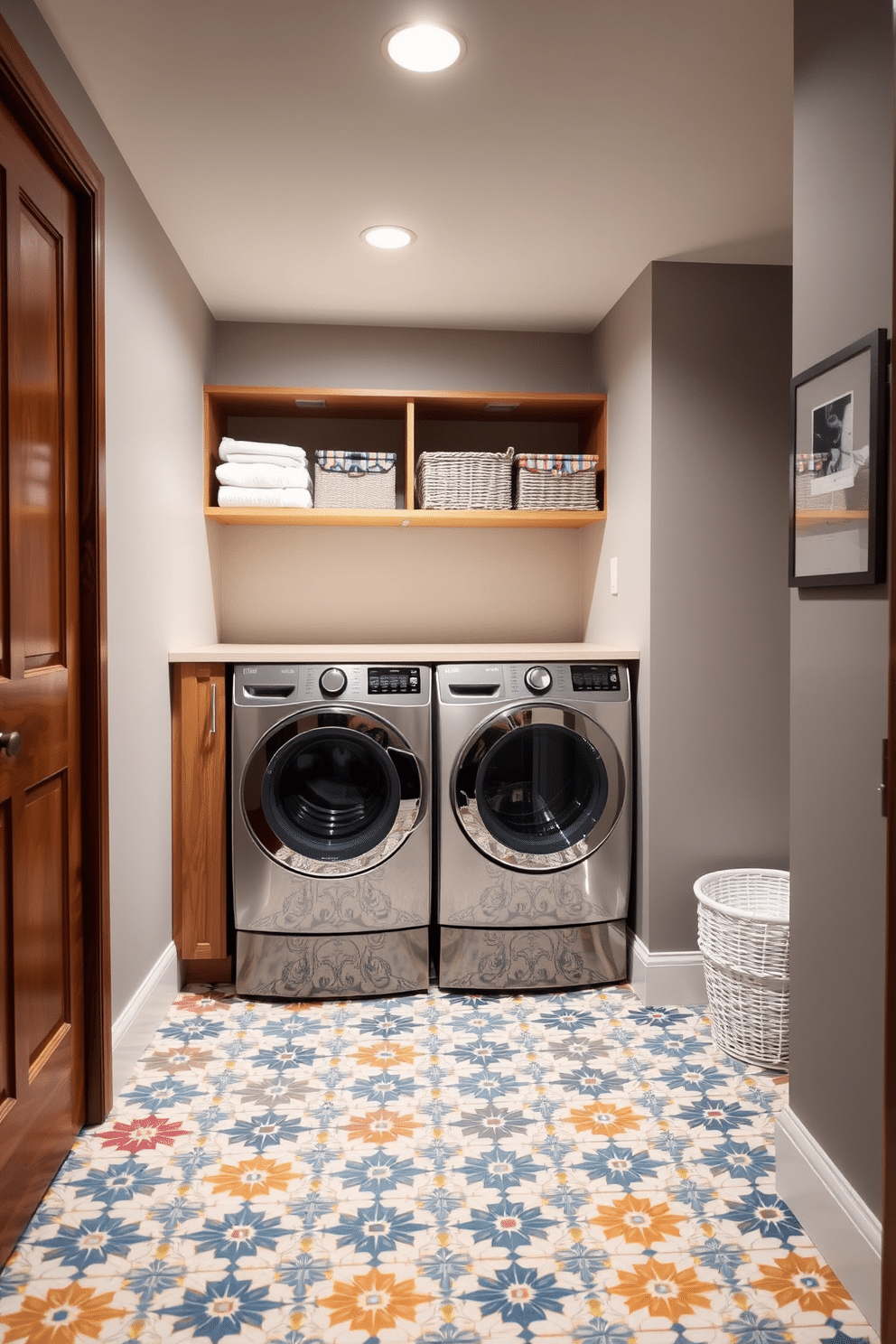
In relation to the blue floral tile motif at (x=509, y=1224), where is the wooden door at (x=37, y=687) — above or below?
above

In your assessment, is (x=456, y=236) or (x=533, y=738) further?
(x=533, y=738)

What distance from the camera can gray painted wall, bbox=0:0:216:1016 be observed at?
6.97 feet

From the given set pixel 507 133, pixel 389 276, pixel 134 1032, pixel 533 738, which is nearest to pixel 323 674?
pixel 533 738

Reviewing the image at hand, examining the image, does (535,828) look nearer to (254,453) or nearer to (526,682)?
(526,682)

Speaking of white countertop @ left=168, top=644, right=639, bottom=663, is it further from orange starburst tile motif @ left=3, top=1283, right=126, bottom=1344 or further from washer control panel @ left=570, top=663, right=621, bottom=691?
orange starburst tile motif @ left=3, top=1283, right=126, bottom=1344

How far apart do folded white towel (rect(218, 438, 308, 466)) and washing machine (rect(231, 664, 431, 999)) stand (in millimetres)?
796

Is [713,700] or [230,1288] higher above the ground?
[713,700]

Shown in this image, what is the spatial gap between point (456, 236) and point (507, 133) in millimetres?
566

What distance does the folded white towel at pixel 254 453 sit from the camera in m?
3.11

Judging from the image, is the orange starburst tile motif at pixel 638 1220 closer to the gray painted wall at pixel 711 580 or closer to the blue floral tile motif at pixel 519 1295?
the blue floral tile motif at pixel 519 1295

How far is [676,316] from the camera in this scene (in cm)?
275

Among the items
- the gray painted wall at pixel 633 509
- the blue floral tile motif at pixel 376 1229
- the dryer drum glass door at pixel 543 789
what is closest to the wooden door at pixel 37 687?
the blue floral tile motif at pixel 376 1229

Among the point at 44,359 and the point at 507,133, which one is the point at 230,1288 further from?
the point at 507,133

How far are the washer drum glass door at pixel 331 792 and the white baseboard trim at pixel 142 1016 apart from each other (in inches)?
17.3
